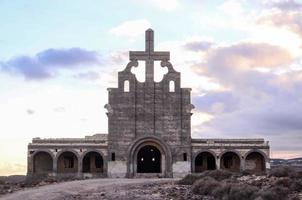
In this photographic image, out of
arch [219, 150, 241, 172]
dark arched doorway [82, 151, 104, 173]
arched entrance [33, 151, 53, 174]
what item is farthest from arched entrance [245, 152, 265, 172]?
arched entrance [33, 151, 53, 174]

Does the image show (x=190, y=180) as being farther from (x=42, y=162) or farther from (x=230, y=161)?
(x=42, y=162)

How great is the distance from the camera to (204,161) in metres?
57.0

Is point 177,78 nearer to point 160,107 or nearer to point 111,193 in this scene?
point 160,107

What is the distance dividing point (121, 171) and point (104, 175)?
5.47 feet

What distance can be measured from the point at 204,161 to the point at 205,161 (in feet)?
0.33

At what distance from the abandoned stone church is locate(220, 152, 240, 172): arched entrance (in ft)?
1.55

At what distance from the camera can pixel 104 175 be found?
53969 millimetres

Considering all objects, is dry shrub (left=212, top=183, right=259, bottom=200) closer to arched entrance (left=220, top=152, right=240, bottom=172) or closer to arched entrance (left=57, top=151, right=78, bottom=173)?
arched entrance (left=220, top=152, right=240, bottom=172)

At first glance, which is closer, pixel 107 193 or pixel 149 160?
pixel 107 193

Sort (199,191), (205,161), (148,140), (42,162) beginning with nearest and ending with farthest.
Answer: (199,191) < (148,140) < (205,161) < (42,162)

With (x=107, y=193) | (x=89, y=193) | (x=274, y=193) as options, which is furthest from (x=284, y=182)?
(x=89, y=193)

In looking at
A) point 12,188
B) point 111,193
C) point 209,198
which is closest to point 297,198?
point 209,198

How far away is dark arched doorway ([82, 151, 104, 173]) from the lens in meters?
56.8

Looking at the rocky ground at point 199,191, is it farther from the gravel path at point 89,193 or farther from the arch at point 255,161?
the arch at point 255,161
